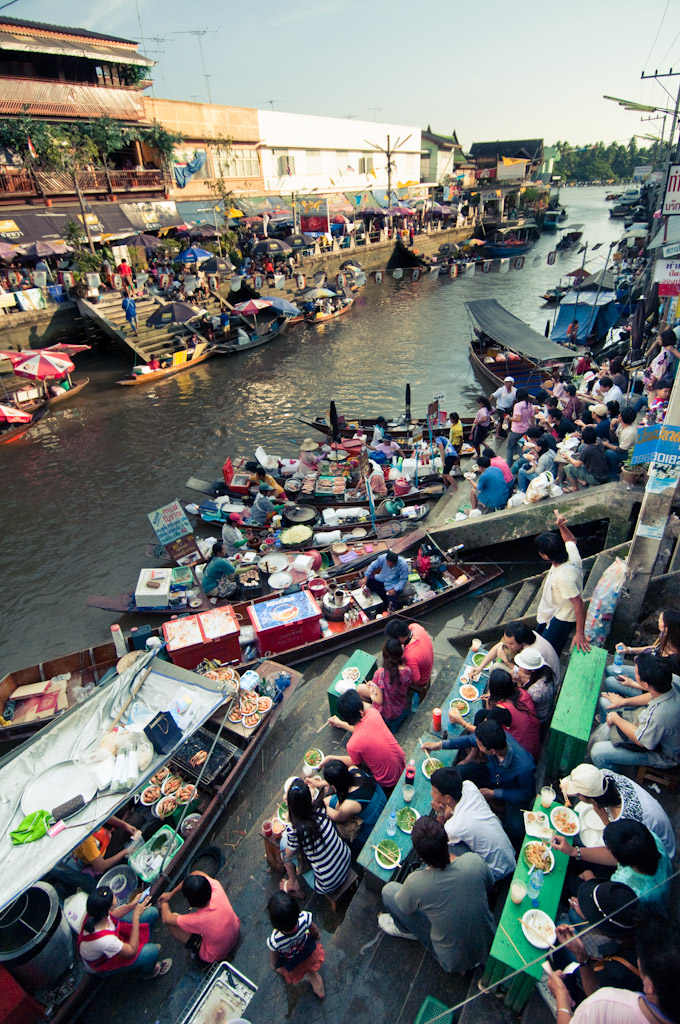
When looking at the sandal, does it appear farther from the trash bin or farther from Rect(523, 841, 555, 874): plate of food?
Rect(523, 841, 555, 874): plate of food

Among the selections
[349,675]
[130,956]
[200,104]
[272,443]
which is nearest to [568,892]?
[349,675]

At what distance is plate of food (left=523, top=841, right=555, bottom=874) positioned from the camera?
4.02 metres

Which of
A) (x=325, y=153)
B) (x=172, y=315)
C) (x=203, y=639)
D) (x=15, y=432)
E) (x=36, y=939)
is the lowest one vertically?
(x=15, y=432)

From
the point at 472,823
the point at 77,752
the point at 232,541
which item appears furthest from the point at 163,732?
the point at 232,541

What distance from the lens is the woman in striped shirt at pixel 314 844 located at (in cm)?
425

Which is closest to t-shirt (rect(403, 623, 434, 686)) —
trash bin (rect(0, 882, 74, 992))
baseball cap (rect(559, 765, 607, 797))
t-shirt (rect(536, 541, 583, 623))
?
t-shirt (rect(536, 541, 583, 623))

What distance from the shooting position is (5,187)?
29.3 metres

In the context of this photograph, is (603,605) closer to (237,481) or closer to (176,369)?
(237,481)

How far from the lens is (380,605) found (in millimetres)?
8922

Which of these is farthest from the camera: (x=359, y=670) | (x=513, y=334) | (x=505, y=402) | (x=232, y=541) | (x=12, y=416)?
(x=513, y=334)

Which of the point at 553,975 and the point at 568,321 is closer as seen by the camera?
the point at 553,975

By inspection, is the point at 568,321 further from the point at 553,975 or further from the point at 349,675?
the point at 553,975

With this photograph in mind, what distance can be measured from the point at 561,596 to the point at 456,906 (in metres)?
3.43

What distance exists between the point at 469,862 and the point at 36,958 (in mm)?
3702
